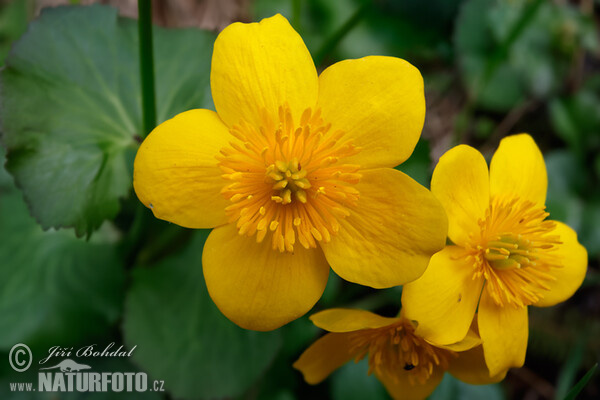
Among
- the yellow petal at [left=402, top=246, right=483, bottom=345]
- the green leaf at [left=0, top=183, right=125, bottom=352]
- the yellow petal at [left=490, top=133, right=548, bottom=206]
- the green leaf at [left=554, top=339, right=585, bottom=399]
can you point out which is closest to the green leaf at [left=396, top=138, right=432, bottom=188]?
the yellow petal at [left=490, top=133, right=548, bottom=206]

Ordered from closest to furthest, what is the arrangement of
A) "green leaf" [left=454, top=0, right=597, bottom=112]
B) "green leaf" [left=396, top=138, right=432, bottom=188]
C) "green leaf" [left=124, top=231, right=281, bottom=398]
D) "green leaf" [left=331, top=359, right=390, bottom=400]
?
1. "green leaf" [left=124, top=231, right=281, bottom=398]
2. "green leaf" [left=396, top=138, right=432, bottom=188]
3. "green leaf" [left=331, top=359, right=390, bottom=400]
4. "green leaf" [left=454, top=0, right=597, bottom=112]

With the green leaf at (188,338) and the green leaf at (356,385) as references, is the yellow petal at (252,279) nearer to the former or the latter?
the green leaf at (188,338)

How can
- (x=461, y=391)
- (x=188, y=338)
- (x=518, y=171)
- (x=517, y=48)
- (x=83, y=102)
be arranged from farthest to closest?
(x=517, y=48)
(x=461, y=391)
(x=188, y=338)
(x=83, y=102)
(x=518, y=171)

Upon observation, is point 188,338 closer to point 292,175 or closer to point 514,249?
point 292,175

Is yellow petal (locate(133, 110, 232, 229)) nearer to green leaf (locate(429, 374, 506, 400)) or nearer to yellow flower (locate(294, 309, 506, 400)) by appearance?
yellow flower (locate(294, 309, 506, 400))

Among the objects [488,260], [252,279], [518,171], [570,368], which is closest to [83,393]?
[252,279]
